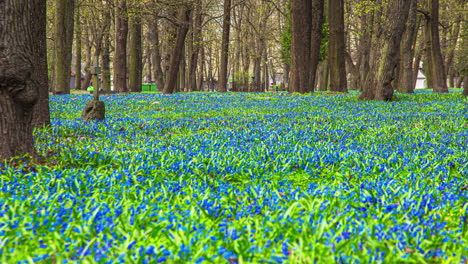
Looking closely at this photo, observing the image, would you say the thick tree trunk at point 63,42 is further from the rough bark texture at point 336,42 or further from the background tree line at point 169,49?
the rough bark texture at point 336,42

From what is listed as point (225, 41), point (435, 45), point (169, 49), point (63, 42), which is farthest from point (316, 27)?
point (169, 49)

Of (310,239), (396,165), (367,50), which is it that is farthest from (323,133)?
(367,50)

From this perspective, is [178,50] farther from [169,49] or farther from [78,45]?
[78,45]

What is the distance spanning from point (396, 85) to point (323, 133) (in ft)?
71.3

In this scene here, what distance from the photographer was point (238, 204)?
2658 mm

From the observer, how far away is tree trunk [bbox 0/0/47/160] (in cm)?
347

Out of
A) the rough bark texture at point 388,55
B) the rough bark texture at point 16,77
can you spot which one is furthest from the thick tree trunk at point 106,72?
the rough bark texture at point 16,77

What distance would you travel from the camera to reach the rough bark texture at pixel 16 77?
3469 millimetres

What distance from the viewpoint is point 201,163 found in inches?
150

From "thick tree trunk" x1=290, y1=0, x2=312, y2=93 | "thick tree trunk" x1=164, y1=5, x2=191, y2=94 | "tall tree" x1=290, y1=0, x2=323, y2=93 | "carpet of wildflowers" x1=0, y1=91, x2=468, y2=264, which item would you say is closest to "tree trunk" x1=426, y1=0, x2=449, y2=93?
"tall tree" x1=290, y1=0, x2=323, y2=93

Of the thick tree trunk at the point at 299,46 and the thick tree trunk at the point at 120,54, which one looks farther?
the thick tree trunk at the point at 120,54

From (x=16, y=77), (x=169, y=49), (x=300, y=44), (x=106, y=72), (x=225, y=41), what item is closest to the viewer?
(x=16, y=77)

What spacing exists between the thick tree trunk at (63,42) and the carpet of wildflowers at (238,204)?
1267 cm

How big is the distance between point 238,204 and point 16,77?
249cm
